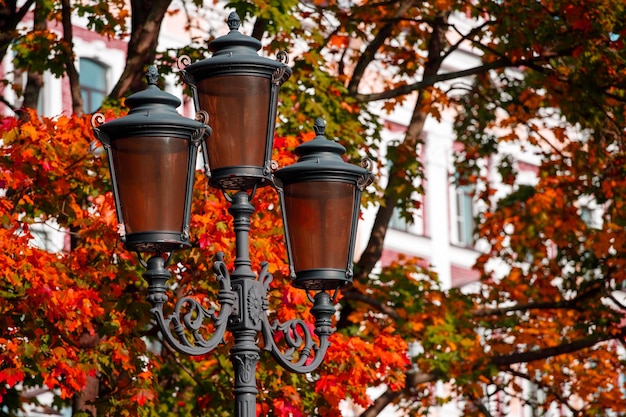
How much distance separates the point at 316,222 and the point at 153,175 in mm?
1091

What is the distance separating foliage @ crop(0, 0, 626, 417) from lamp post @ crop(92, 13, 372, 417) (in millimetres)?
4654

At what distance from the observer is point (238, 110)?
7.94m

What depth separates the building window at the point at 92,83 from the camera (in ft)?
79.9

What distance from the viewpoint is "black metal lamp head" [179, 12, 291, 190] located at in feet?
26.0

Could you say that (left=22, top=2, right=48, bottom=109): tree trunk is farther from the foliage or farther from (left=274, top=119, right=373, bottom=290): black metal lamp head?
(left=274, top=119, right=373, bottom=290): black metal lamp head

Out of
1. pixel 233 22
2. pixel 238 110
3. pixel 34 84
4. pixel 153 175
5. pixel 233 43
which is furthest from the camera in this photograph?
pixel 34 84

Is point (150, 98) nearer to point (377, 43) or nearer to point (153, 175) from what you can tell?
point (153, 175)

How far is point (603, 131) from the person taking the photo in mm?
17703

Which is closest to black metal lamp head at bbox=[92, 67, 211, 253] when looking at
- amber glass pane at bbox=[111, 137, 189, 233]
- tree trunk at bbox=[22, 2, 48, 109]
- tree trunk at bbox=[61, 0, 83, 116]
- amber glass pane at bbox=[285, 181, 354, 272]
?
amber glass pane at bbox=[111, 137, 189, 233]

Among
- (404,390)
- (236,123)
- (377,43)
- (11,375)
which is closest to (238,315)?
(236,123)

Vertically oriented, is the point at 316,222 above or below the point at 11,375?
below

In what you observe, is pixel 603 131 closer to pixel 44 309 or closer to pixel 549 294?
pixel 549 294

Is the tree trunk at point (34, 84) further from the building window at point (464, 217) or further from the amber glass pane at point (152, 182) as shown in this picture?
the building window at point (464, 217)

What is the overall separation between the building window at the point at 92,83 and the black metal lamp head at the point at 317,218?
53.8ft
